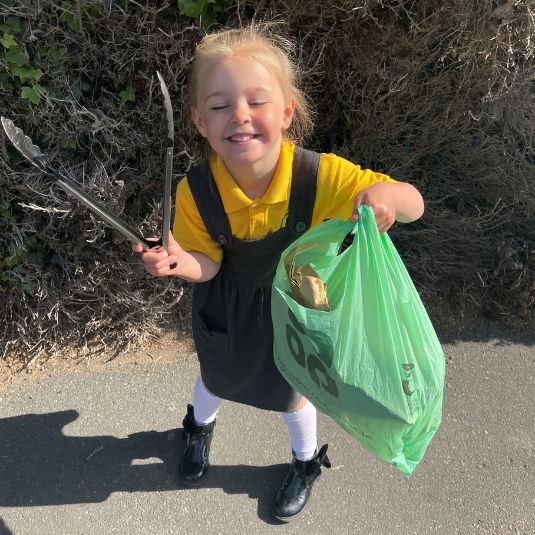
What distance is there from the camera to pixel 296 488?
6.22 feet

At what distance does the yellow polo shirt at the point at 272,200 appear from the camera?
1345 millimetres

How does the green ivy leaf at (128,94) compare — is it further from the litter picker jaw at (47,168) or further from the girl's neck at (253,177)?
the litter picker jaw at (47,168)

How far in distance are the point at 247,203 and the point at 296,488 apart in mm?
1146

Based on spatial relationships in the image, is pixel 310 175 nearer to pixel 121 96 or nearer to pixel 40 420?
pixel 121 96

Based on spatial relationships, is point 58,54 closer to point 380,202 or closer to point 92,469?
point 380,202

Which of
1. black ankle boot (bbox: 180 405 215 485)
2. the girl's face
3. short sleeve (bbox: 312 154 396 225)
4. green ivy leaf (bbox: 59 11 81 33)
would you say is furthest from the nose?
black ankle boot (bbox: 180 405 215 485)

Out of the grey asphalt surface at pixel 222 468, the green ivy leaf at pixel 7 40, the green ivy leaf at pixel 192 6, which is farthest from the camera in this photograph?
the grey asphalt surface at pixel 222 468

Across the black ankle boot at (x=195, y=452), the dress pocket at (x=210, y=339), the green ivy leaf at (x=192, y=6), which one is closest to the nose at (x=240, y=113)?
the dress pocket at (x=210, y=339)

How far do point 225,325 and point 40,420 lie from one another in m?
1.13

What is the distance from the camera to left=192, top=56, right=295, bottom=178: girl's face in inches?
48.0

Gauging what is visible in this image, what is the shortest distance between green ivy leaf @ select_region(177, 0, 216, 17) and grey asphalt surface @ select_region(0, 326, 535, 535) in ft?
4.96

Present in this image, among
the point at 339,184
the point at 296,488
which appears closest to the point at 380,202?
the point at 339,184

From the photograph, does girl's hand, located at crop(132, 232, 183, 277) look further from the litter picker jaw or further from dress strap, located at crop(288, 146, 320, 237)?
dress strap, located at crop(288, 146, 320, 237)

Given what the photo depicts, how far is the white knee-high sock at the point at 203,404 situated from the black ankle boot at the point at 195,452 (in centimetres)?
4
